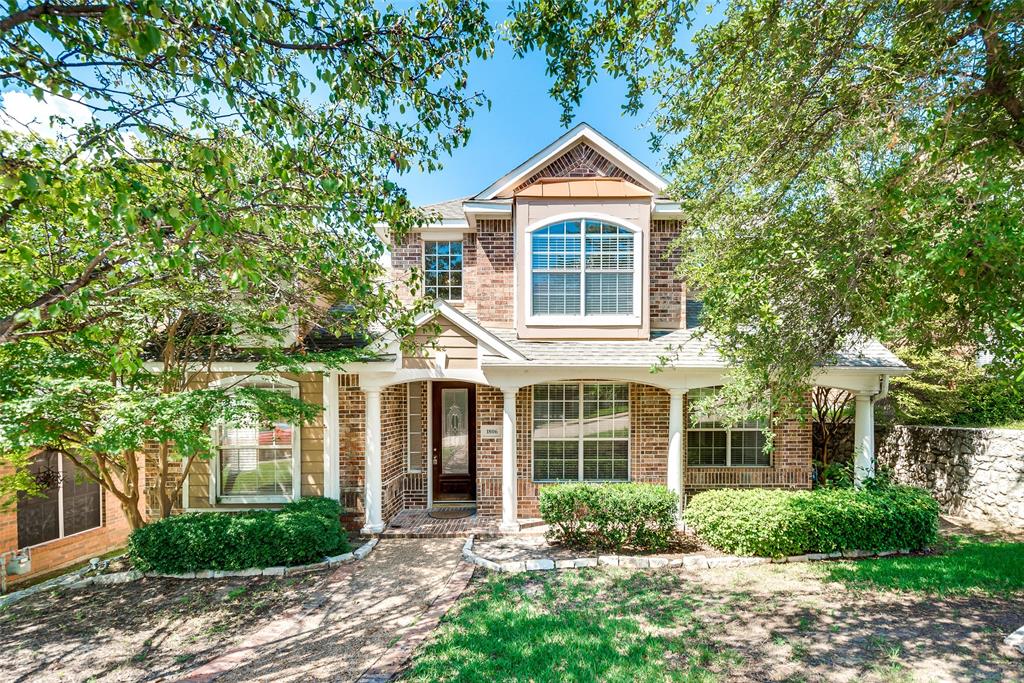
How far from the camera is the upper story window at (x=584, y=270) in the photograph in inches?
378

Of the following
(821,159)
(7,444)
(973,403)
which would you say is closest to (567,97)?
(821,159)

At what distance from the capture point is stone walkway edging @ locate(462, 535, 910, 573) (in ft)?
23.3

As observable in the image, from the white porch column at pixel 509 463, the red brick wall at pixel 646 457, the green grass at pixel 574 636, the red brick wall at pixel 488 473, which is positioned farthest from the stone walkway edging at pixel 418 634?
the red brick wall at pixel 646 457

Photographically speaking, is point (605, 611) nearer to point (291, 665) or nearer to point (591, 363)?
point (291, 665)

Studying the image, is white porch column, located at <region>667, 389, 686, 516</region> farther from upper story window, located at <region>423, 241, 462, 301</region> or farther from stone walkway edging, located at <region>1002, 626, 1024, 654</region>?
upper story window, located at <region>423, 241, 462, 301</region>

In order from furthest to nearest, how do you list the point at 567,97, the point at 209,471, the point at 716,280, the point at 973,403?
the point at 973,403
the point at 209,471
the point at 716,280
the point at 567,97

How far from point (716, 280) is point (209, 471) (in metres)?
9.83

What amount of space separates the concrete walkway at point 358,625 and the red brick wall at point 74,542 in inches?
238

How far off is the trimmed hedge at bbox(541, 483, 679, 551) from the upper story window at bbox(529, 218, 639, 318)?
363 cm

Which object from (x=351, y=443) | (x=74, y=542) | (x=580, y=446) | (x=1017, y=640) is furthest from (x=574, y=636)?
(x=74, y=542)

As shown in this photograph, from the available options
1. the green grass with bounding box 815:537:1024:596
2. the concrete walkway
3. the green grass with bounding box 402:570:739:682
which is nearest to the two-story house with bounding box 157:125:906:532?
the concrete walkway

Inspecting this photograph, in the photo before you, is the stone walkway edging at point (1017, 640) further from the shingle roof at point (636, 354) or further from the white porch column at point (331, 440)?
the white porch column at point (331, 440)

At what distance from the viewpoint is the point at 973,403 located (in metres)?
11.1

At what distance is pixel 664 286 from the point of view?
1025 cm
